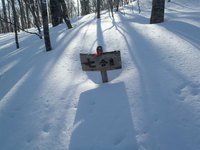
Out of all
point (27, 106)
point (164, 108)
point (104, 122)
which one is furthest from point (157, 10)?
point (27, 106)

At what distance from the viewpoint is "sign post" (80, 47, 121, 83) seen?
2.78m

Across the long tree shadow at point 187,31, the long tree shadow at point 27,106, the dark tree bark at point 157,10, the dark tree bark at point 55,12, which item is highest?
the dark tree bark at point 55,12

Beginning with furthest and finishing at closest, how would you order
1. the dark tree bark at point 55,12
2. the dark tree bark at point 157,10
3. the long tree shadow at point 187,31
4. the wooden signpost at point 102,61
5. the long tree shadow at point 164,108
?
the dark tree bark at point 55,12, the dark tree bark at point 157,10, the long tree shadow at point 187,31, the wooden signpost at point 102,61, the long tree shadow at point 164,108

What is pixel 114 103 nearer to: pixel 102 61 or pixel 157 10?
pixel 102 61

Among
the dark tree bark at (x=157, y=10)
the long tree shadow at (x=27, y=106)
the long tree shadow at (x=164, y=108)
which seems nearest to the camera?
the long tree shadow at (x=164, y=108)

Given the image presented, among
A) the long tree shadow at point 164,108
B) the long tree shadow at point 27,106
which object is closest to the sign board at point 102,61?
the long tree shadow at point 164,108

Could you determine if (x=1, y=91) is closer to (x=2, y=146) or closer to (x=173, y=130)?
(x=2, y=146)

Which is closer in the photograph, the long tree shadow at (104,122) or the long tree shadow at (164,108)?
the long tree shadow at (164,108)

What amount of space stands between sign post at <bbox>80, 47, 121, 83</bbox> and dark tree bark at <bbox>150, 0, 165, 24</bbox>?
4644 mm

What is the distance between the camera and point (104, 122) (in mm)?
2221

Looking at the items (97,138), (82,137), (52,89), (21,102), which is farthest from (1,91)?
(97,138)

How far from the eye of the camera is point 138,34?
5.31 m

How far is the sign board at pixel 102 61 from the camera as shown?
278 cm

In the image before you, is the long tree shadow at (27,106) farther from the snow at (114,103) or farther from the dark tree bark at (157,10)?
the dark tree bark at (157,10)
